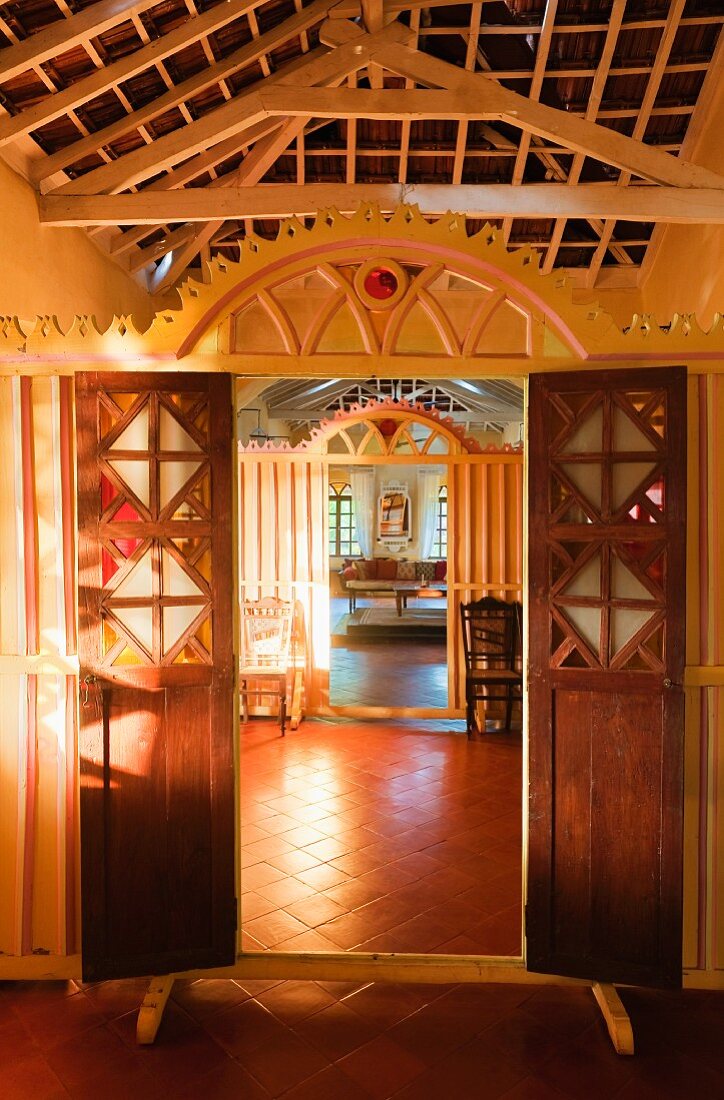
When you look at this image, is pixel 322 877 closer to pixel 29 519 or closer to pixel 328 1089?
pixel 328 1089

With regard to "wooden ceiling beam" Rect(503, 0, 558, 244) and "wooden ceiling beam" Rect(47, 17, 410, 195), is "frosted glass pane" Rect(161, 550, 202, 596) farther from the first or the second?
"wooden ceiling beam" Rect(47, 17, 410, 195)

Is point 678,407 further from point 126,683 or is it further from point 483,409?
point 483,409

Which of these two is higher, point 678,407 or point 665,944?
point 678,407

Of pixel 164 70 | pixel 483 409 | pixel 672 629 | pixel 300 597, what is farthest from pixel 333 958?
pixel 483 409

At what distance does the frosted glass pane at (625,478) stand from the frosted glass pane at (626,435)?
69mm

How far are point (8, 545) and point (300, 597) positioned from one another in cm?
438

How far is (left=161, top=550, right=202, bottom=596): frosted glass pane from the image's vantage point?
3156 mm

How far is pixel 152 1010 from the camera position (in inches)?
116

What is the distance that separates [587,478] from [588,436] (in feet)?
0.57

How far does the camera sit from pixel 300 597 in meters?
7.48

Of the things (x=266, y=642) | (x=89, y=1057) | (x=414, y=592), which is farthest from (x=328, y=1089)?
(x=414, y=592)

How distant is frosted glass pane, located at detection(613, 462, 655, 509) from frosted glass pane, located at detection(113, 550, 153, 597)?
1.97 metres

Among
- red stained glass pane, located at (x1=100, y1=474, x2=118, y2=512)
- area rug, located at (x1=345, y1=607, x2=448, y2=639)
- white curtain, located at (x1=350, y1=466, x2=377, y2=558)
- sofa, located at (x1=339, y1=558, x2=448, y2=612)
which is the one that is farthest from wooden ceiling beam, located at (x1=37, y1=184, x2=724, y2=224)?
white curtain, located at (x1=350, y1=466, x2=377, y2=558)

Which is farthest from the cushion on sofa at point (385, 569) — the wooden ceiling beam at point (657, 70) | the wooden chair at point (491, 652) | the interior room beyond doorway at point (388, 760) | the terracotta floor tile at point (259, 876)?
the terracotta floor tile at point (259, 876)
